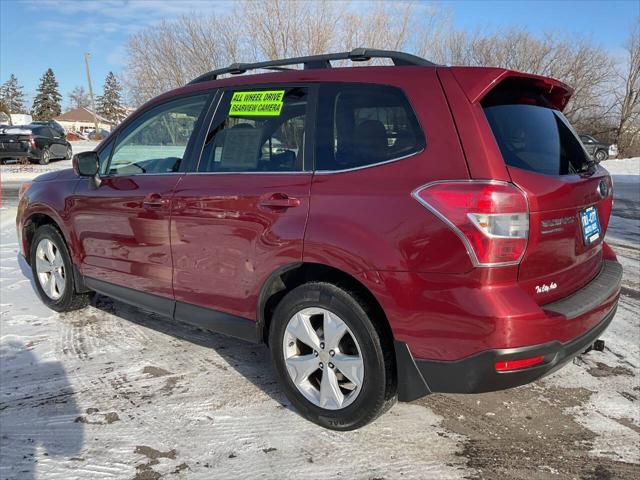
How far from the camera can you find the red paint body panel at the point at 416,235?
2252 mm

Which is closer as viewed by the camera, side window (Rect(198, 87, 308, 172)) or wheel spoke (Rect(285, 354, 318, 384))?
wheel spoke (Rect(285, 354, 318, 384))

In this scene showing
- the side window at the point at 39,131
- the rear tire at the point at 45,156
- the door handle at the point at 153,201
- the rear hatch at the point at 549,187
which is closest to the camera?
the rear hatch at the point at 549,187

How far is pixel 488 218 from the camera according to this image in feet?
7.22

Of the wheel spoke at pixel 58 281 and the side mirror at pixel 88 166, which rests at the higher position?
the side mirror at pixel 88 166

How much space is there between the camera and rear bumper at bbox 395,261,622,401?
2262 mm

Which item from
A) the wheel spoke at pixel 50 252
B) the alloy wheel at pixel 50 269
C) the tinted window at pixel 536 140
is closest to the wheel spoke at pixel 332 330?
the tinted window at pixel 536 140

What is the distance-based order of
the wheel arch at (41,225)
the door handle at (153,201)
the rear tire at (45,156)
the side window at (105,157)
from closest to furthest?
the door handle at (153,201) → the side window at (105,157) → the wheel arch at (41,225) → the rear tire at (45,156)

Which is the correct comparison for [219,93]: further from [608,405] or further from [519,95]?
[608,405]

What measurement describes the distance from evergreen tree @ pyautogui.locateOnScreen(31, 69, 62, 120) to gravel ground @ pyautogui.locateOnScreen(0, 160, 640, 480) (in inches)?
3743

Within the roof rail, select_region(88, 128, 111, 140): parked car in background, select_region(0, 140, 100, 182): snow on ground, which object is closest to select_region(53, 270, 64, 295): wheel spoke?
select_region(88, 128, 111, 140): parked car in background

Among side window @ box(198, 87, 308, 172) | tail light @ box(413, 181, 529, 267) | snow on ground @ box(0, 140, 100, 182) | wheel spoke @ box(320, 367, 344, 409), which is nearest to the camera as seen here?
tail light @ box(413, 181, 529, 267)

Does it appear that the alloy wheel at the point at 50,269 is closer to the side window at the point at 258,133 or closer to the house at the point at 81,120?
the side window at the point at 258,133

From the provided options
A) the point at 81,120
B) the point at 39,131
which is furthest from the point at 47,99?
the point at 39,131

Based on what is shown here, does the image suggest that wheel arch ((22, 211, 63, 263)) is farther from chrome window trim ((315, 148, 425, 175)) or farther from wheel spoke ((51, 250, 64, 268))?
chrome window trim ((315, 148, 425, 175))
